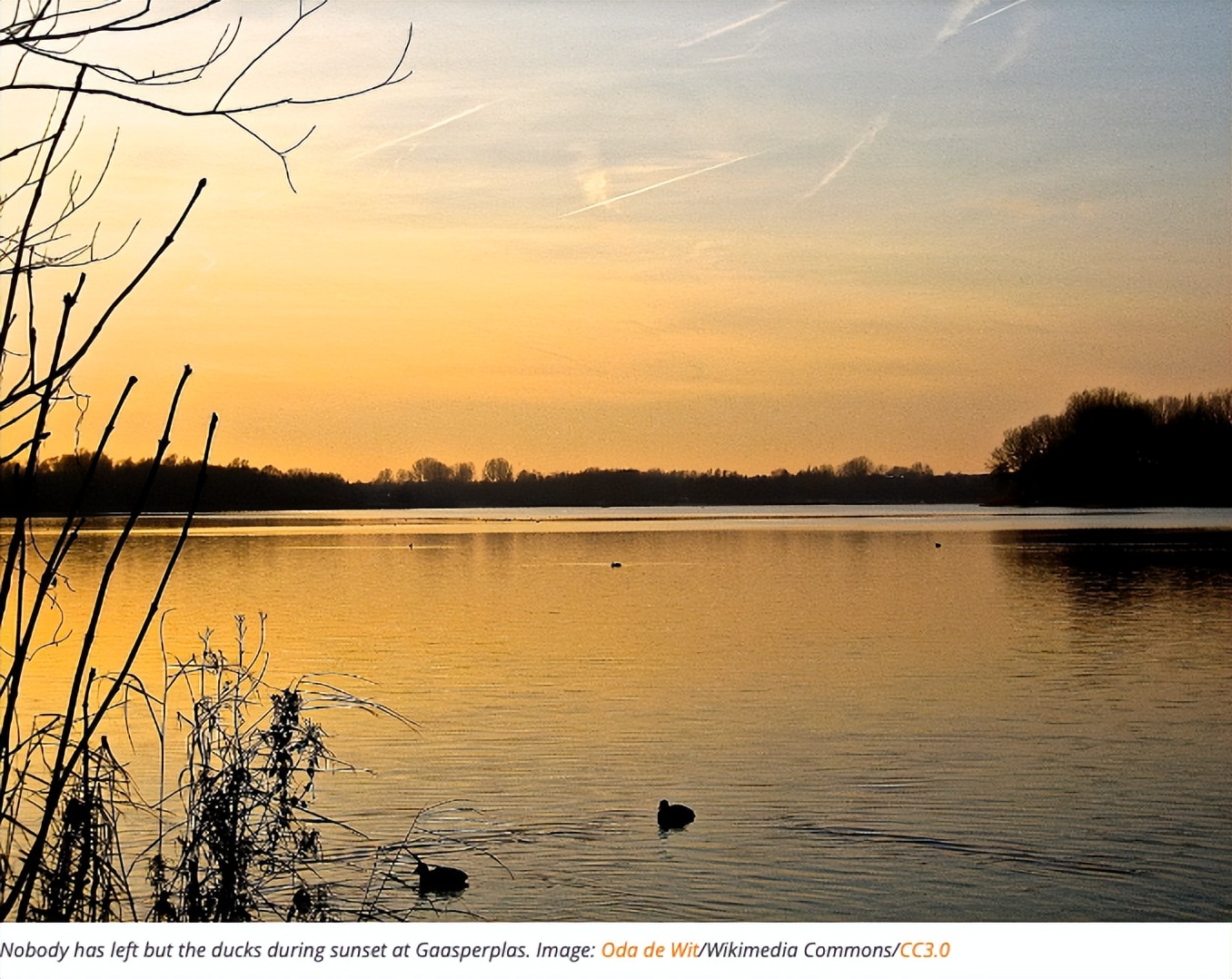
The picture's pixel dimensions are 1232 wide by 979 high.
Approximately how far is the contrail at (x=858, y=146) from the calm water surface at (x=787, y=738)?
11.8 ft

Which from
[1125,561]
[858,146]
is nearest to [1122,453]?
[1125,561]

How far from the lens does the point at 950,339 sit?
11.9m

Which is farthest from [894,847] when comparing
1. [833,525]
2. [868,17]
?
[833,525]

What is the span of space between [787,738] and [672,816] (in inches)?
111

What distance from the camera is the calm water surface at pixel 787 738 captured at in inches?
289

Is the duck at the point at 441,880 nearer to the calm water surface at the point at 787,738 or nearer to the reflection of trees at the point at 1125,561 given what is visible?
the calm water surface at the point at 787,738

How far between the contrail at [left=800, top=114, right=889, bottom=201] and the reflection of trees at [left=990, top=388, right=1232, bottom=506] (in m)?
5.21

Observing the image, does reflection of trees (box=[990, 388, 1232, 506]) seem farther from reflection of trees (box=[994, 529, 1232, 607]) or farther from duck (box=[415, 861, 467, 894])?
duck (box=[415, 861, 467, 894])

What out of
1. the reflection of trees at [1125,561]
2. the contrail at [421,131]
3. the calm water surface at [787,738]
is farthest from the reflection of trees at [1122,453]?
the contrail at [421,131]

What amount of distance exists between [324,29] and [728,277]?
869cm

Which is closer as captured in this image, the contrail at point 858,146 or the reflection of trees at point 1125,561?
the contrail at point 858,146

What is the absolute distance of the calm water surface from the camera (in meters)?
7.33

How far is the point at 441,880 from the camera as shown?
7.03 meters
